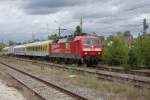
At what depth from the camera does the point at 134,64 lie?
31.9m

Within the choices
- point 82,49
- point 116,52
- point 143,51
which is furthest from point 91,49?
point 143,51

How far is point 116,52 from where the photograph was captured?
117 ft

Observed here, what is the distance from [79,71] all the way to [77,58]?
20.9 feet

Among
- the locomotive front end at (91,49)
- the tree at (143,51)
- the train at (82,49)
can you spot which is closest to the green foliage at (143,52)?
the tree at (143,51)

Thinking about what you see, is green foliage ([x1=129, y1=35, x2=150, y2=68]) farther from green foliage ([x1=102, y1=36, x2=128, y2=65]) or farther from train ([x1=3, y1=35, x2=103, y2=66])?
train ([x1=3, y1=35, x2=103, y2=66])

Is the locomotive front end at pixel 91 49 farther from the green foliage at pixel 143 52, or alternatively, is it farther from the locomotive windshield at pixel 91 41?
the green foliage at pixel 143 52

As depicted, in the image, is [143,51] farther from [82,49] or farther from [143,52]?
[82,49]

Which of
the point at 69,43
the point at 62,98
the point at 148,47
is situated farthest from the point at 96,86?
the point at 69,43

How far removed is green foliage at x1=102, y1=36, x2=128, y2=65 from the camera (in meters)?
34.2

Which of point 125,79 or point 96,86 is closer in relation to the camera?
point 96,86

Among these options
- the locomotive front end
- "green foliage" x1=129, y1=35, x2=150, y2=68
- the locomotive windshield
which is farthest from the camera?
the locomotive windshield

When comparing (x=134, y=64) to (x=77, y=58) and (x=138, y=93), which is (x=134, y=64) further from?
(x=138, y=93)

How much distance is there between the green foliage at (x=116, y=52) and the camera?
3422 centimetres

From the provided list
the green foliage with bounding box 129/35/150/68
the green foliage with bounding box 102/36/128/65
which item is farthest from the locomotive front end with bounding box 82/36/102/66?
A: the green foliage with bounding box 129/35/150/68
